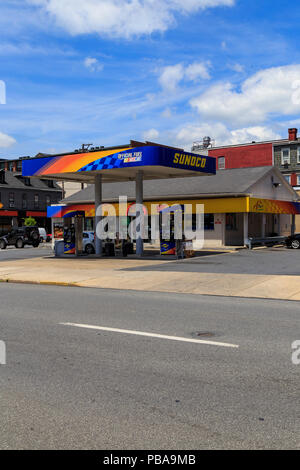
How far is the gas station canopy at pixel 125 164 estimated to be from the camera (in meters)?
23.5

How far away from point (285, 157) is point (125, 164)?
37.1m

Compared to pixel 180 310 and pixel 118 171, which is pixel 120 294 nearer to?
pixel 180 310

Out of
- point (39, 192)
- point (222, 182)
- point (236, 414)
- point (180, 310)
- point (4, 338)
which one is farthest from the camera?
point (39, 192)

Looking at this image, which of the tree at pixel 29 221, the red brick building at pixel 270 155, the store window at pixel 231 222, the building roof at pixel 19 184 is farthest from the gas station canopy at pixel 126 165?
the building roof at pixel 19 184

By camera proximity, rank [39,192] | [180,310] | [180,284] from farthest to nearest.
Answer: [39,192]
[180,284]
[180,310]

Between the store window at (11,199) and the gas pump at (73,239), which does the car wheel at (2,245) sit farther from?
the store window at (11,199)

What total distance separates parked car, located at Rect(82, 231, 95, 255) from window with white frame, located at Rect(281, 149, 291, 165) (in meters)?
32.4

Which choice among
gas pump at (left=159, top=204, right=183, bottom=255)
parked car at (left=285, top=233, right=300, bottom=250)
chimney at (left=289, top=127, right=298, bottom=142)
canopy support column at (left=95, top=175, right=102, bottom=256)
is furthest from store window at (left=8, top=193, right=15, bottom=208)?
gas pump at (left=159, top=204, right=183, bottom=255)

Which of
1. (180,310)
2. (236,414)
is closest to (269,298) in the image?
(180,310)

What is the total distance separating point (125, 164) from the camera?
24.1m

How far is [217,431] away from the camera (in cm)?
420

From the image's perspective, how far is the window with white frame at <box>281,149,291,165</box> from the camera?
5635 cm

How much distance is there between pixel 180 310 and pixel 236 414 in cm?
574

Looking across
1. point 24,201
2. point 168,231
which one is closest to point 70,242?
point 168,231
